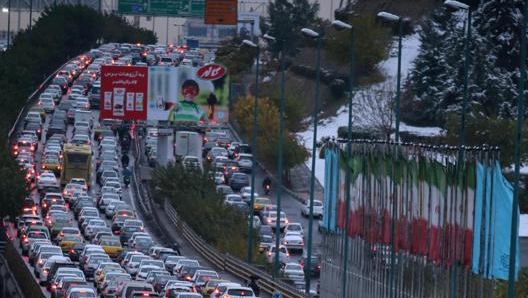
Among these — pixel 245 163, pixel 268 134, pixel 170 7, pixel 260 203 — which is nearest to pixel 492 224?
pixel 260 203

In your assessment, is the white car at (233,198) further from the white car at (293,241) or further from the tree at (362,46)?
the tree at (362,46)

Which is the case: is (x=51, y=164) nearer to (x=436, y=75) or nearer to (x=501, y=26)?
(x=436, y=75)

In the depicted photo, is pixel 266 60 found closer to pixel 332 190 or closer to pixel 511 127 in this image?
pixel 511 127

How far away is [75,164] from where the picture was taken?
297 feet

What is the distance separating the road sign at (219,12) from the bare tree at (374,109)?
16.6 m

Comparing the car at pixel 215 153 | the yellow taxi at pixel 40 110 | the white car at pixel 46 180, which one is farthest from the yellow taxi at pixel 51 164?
the yellow taxi at pixel 40 110

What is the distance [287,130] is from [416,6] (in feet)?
91.4

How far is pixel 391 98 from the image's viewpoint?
336 ft

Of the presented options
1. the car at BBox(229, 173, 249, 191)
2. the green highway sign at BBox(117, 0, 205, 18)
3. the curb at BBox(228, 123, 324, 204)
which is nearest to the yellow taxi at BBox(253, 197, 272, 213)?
the curb at BBox(228, 123, 324, 204)

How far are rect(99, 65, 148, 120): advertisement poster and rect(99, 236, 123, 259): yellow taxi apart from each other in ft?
59.4

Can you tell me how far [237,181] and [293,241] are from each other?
789 inches

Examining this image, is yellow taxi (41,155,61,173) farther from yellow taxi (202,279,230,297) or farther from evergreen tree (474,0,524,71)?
yellow taxi (202,279,230,297)

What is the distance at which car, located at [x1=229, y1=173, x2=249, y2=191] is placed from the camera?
96312mm

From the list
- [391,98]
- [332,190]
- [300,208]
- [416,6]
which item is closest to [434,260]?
[332,190]
